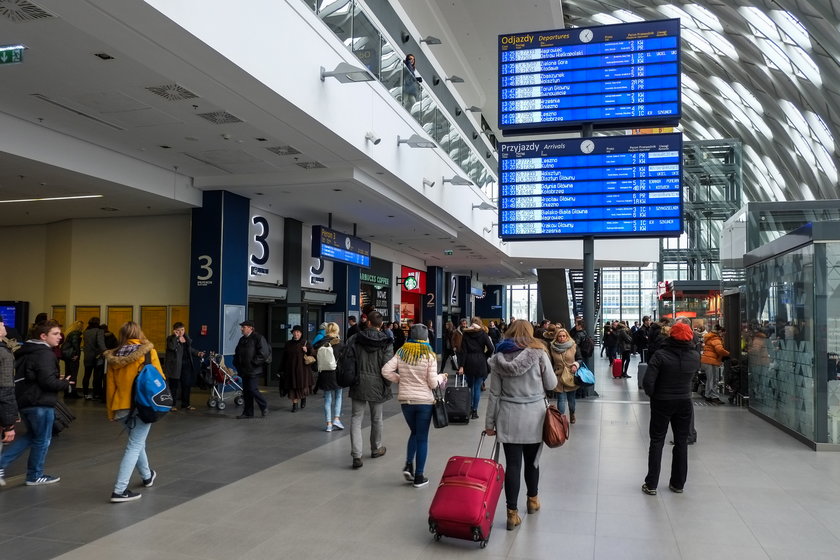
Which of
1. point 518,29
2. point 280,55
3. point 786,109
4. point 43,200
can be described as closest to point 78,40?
point 280,55

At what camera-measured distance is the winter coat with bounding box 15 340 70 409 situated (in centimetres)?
627

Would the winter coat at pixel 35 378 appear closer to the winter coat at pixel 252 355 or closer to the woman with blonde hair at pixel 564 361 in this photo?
the winter coat at pixel 252 355

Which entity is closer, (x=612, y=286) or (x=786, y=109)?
(x=786, y=109)

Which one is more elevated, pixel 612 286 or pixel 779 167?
pixel 779 167

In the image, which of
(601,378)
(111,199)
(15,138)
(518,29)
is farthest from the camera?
(518,29)

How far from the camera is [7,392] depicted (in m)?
5.83

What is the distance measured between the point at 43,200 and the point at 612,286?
39597 millimetres

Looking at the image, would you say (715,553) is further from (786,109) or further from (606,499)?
(786,109)

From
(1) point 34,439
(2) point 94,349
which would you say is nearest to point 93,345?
(2) point 94,349

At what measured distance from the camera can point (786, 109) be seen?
26094mm

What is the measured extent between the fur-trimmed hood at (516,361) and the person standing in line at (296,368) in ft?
21.3

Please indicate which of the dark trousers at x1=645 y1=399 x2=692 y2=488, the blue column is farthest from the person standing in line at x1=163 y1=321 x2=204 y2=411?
the dark trousers at x1=645 y1=399 x2=692 y2=488

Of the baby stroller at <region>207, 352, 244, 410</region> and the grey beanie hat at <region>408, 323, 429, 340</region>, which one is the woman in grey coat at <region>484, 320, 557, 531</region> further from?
the baby stroller at <region>207, 352, 244, 410</region>

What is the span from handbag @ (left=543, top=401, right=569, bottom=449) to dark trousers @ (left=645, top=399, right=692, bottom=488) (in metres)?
1.53
